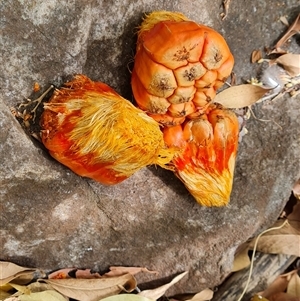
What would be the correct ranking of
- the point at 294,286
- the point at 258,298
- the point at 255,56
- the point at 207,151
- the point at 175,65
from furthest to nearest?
the point at 294,286 < the point at 258,298 < the point at 255,56 < the point at 207,151 < the point at 175,65

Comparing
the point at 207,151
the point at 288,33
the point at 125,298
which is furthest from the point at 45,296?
the point at 288,33

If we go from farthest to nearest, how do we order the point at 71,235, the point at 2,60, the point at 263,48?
the point at 263,48 → the point at 71,235 → the point at 2,60

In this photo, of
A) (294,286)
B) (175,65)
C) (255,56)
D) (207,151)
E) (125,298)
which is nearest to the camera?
(175,65)

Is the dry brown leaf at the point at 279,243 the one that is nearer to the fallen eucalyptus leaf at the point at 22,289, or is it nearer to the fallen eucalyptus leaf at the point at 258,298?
the fallen eucalyptus leaf at the point at 258,298

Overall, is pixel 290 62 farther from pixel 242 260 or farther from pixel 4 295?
pixel 4 295

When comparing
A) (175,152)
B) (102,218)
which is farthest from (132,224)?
(175,152)

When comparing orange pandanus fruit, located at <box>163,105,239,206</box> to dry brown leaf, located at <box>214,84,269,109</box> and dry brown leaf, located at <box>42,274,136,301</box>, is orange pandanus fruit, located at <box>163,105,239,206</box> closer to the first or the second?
dry brown leaf, located at <box>214,84,269,109</box>

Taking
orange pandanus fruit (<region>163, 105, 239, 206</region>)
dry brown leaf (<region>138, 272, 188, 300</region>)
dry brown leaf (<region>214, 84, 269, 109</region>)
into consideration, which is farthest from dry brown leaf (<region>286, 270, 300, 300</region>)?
dry brown leaf (<region>214, 84, 269, 109</region>)

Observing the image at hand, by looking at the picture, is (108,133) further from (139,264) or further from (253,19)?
(253,19)
